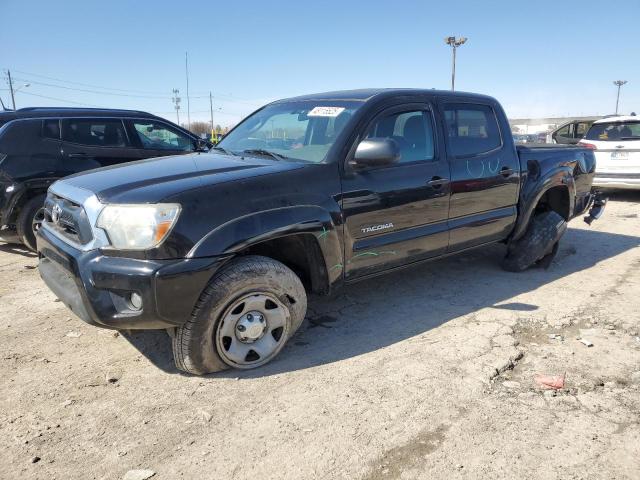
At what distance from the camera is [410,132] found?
4074 millimetres

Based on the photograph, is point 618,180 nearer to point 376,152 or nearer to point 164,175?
point 376,152

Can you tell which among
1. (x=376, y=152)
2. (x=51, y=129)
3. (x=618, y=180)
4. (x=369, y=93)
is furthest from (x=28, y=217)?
(x=618, y=180)

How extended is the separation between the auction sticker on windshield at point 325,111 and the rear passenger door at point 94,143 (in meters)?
3.66

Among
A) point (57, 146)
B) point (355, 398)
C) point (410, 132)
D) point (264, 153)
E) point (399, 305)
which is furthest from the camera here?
point (57, 146)

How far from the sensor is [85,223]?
2.93 meters

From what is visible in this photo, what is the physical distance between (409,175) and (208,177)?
1624 mm

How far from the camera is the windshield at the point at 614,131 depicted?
970cm

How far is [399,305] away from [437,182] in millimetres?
1124

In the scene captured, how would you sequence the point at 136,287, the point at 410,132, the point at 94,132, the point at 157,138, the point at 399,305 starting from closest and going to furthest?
the point at 136,287 → the point at 410,132 → the point at 399,305 → the point at 94,132 → the point at 157,138

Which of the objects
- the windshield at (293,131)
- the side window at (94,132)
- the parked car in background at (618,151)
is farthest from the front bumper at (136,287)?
the parked car in background at (618,151)

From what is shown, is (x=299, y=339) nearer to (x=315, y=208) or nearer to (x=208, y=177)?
(x=315, y=208)

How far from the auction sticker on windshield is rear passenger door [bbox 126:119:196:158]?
343cm

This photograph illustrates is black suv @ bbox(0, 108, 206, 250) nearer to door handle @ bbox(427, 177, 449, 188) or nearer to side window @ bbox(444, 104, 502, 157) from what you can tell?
door handle @ bbox(427, 177, 449, 188)

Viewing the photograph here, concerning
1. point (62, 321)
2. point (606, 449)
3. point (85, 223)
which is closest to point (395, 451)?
point (606, 449)
